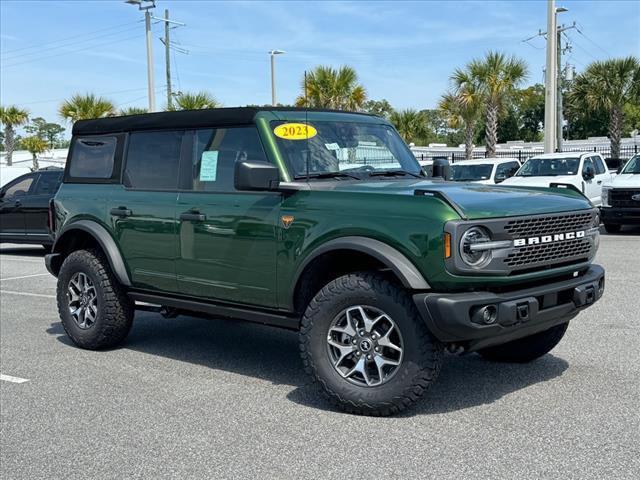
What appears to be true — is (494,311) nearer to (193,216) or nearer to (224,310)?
(224,310)

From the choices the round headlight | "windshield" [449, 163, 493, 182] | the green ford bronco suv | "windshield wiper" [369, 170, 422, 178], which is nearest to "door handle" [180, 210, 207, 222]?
the green ford bronco suv

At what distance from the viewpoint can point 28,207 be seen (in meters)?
15.0

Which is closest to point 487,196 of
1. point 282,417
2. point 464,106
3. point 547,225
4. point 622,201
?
point 547,225

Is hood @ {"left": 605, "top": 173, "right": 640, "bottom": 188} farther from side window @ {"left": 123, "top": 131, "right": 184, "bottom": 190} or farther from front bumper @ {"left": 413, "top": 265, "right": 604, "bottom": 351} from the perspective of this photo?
side window @ {"left": 123, "top": 131, "right": 184, "bottom": 190}

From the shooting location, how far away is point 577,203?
5.16 m

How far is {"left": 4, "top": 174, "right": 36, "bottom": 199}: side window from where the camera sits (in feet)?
50.9

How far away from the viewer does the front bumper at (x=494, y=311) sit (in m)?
4.32

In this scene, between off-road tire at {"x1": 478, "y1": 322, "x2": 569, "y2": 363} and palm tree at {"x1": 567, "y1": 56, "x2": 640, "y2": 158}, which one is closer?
off-road tire at {"x1": 478, "y1": 322, "x2": 569, "y2": 363}

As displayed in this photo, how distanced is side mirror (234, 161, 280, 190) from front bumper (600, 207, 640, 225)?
484 inches

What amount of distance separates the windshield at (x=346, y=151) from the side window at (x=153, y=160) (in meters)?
1.03

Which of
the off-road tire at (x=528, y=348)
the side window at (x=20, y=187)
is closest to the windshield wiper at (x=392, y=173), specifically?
the off-road tire at (x=528, y=348)

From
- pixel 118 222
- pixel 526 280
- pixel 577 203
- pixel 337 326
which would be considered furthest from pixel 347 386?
pixel 118 222

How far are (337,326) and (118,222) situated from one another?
2448mm

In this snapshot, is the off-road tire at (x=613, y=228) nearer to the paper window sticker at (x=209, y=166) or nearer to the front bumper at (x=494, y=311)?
the front bumper at (x=494, y=311)
